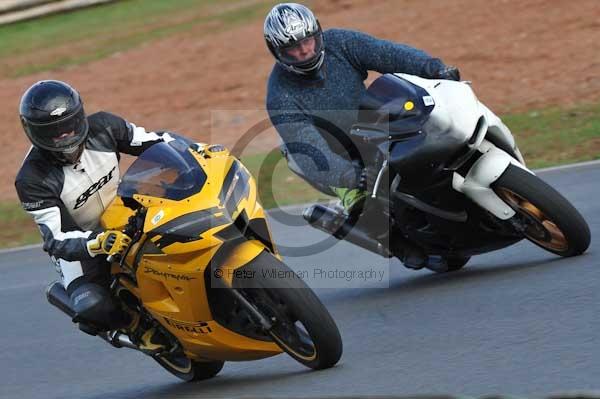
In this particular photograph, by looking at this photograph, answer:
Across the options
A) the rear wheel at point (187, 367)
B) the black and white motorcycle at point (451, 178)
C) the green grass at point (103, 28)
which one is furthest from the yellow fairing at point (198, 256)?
the green grass at point (103, 28)

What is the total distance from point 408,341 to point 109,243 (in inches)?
61.5

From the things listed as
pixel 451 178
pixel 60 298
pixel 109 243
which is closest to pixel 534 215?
pixel 451 178

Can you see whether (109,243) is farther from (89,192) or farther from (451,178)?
(451,178)

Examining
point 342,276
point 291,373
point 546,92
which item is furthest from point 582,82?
point 291,373

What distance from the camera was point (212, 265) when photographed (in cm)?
529

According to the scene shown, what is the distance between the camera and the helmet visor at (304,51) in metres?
6.90

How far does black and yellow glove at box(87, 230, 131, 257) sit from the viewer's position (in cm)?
536

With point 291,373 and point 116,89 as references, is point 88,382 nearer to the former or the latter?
point 291,373

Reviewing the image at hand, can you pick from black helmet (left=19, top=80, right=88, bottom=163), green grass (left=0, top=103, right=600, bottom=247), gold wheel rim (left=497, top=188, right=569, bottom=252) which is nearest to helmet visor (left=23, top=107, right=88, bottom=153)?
black helmet (left=19, top=80, right=88, bottom=163)

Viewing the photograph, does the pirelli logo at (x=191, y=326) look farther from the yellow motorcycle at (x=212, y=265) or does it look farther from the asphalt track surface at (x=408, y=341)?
the asphalt track surface at (x=408, y=341)

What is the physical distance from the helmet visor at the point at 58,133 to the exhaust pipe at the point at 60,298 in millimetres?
790

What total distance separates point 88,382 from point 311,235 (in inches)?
128

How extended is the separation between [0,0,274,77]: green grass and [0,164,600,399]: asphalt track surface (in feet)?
38.7

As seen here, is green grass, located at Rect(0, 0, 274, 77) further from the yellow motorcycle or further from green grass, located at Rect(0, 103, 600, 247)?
the yellow motorcycle
